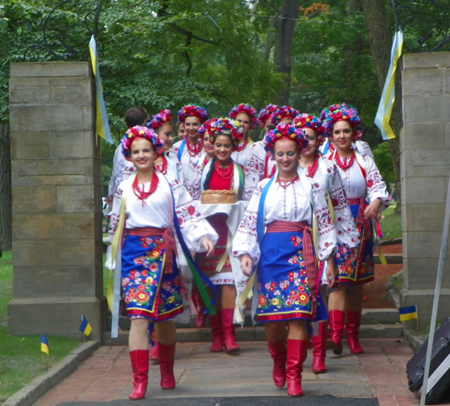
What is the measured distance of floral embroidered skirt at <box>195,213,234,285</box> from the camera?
854cm

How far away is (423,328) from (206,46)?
35.1 feet

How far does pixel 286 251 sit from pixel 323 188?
2.36 ft

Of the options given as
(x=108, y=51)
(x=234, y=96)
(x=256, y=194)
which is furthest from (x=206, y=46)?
(x=256, y=194)

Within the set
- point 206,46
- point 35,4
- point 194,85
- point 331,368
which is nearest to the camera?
point 331,368

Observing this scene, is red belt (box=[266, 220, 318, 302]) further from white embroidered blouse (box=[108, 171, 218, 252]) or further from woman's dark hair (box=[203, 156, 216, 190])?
woman's dark hair (box=[203, 156, 216, 190])

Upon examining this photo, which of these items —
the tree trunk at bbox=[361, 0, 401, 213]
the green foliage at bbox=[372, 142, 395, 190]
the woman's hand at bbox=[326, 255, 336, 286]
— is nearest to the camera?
the woman's hand at bbox=[326, 255, 336, 286]

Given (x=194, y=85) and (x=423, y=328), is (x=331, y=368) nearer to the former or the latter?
(x=423, y=328)

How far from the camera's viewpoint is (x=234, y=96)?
661 inches

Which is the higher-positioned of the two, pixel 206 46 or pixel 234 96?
pixel 206 46

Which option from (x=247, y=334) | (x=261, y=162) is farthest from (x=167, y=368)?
(x=261, y=162)

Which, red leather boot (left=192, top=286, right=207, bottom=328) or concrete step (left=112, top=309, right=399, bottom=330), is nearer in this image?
red leather boot (left=192, top=286, right=207, bottom=328)

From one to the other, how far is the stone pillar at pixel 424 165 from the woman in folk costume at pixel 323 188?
55.7 inches

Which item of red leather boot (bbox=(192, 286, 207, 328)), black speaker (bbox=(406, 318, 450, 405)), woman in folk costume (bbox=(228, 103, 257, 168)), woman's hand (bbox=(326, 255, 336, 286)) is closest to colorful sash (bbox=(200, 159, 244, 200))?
woman in folk costume (bbox=(228, 103, 257, 168))

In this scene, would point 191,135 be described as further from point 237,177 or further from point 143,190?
point 143,190
